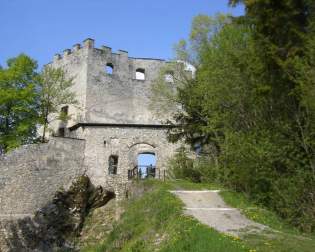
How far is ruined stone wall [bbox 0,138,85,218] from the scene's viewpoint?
2139 centimetres

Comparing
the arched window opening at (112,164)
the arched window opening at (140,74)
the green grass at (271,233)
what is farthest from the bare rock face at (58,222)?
the green grass at (271,233)

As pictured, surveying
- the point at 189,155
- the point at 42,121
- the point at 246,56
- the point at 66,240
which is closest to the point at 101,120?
the point at 42,121

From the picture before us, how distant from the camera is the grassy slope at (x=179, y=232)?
995 cm

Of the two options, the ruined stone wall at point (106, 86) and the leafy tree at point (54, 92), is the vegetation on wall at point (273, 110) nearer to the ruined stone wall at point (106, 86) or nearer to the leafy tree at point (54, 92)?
the ruined stone wall at point (106, 86)

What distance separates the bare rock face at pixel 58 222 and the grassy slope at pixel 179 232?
23.0ft

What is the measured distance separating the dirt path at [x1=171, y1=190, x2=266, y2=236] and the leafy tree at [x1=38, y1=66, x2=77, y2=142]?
12.9m

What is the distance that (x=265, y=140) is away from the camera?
46.4 feet

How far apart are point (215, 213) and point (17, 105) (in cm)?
1460

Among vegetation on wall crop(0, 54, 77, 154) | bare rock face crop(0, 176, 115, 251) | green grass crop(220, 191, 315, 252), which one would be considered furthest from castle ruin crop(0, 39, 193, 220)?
green grass crop(220, 191, 315, 252)

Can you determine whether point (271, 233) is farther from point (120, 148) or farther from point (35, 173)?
point (120, 148)

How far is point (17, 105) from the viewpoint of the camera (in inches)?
962

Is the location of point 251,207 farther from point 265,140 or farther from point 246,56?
point 246,56

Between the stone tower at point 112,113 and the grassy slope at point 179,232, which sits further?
the stone tower at point 112,113

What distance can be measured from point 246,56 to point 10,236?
12750mm
